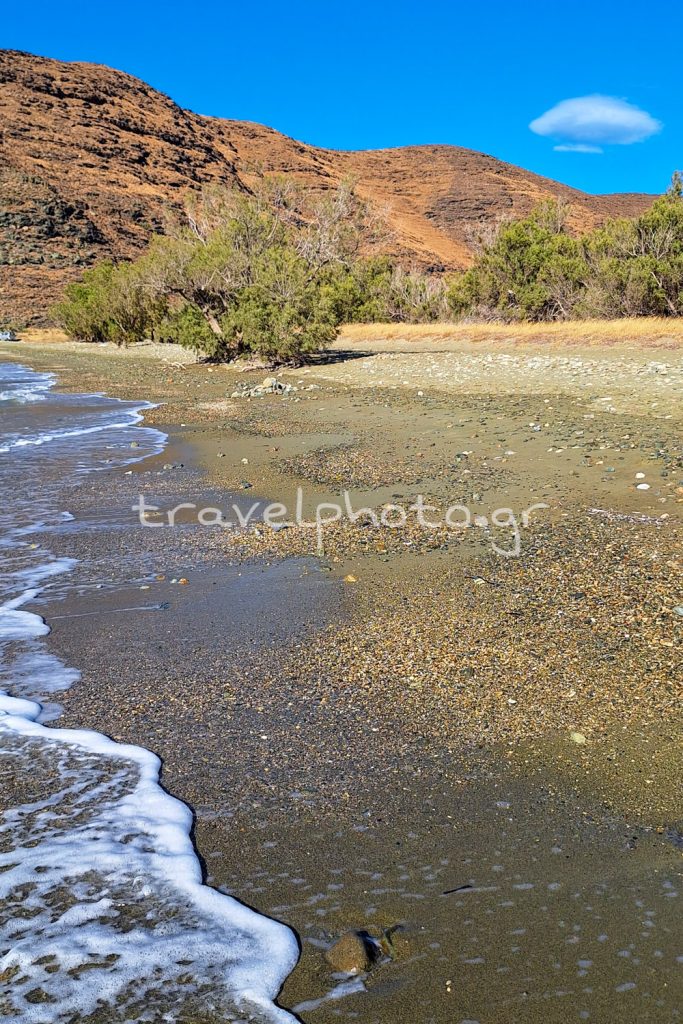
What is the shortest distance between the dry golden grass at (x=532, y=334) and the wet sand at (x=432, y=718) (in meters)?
11.6

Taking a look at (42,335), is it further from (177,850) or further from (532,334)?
(177,850)

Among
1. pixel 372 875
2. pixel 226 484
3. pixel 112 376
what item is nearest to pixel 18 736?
pixel 372 875

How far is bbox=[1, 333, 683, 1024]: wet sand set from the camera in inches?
85.7

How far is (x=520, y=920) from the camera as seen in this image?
7.41 feet

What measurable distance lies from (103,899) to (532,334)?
70.7ft

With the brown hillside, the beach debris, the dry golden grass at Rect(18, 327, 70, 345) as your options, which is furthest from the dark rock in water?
the brown hillside

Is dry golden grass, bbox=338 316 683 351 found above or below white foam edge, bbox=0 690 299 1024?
above

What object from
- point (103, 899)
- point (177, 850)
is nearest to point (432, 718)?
point (177, 850)

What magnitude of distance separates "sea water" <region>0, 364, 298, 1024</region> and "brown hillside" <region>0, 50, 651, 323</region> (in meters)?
57.6

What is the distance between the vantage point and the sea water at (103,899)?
6.77 ft

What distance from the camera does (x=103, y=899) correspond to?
2420mm

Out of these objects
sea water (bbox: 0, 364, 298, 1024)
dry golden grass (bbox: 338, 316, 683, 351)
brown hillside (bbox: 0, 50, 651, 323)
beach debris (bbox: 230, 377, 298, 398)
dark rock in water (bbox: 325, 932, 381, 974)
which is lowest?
sea water (bbox: 0, 364, 298, 1024)

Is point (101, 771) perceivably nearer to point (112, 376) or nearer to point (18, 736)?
point (18, 736)

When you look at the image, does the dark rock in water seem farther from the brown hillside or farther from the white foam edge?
the brown hillside
